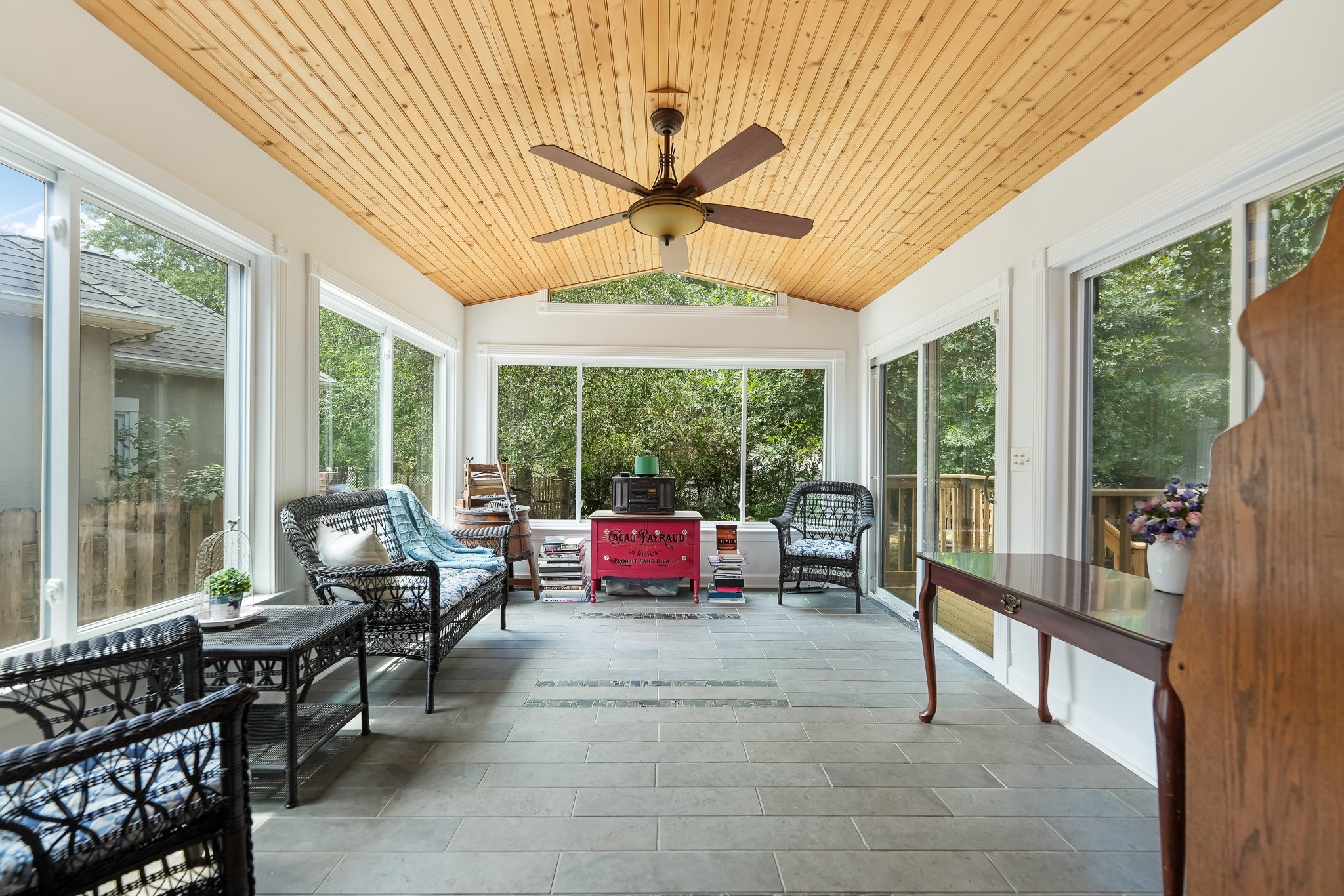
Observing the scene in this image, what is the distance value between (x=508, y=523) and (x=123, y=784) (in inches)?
128

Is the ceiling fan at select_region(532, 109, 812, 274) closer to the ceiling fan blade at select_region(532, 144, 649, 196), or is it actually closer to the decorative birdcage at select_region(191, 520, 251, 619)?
the ceiling fan blade at select_region(532, 144, 649, 196)

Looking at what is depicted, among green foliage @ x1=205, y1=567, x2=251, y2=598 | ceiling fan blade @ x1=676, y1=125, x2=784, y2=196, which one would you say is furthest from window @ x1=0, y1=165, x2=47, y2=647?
ceiling fan blade @ x1=676, y1=125, x2=784, y2=196

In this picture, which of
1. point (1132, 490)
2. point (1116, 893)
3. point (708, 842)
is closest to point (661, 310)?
point (1132, 490)

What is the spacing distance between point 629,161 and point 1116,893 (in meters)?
3.51

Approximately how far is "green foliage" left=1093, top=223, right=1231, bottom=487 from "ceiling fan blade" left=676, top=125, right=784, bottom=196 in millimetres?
1536

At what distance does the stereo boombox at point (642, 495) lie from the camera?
5.14 metres

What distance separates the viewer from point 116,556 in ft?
7.25

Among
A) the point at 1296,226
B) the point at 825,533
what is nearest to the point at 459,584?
the point at 825,533

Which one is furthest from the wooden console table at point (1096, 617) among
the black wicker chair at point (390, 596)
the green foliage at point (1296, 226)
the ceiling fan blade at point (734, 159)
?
the black wicker chair at point (390, 596)

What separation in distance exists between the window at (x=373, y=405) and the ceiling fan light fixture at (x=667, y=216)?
1.80 m

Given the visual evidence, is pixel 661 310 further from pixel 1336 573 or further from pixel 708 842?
pixel 1336 573

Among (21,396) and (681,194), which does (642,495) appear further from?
(21,396)

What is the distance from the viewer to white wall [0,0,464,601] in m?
1.80

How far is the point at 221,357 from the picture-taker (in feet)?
9.09
